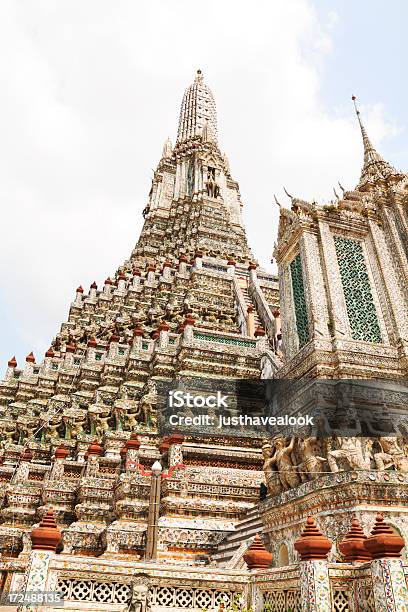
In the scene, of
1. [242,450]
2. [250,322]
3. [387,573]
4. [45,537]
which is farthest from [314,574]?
[250,322]

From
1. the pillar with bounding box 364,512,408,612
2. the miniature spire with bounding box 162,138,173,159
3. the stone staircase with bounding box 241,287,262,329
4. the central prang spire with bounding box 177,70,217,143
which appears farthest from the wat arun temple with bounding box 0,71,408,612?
the central prang spire with bounding box 177,70,217,143

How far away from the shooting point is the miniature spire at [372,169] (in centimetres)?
1243

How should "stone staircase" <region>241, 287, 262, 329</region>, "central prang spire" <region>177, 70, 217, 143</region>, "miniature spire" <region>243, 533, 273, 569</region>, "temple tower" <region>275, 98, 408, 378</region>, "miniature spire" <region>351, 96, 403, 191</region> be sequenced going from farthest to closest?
"central prang spire" <region>177, 70, 217, 143</region> → "stone staircase" <region>241, 287, 262, 329</region> → "miniature spire" <region>351, 96, 403, 191</region> → "temple tower" <region>275, 98, 408, 378</region> → "miniature spire" <region>243, 533, 273, 569</region>

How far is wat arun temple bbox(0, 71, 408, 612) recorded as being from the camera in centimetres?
503

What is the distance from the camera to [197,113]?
5450 centimetres

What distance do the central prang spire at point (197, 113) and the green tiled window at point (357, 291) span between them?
41.7 meters

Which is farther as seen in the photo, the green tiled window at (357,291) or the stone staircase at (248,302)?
the stone staircase at (248,302)

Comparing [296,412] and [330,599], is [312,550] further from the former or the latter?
[296,412]

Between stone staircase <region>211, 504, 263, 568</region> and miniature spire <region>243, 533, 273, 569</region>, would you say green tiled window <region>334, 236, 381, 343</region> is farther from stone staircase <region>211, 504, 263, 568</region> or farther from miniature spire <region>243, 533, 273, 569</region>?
miniature spire <region>243, 533, 273, 569</region>

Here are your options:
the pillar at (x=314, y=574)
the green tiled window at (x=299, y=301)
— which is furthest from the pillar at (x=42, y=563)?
the green tiled window at (x=299, y=301)

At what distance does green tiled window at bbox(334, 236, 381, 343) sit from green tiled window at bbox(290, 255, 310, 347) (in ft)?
2.73

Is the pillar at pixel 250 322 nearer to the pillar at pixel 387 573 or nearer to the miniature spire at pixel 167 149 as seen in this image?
the pillar at pixel 387 573

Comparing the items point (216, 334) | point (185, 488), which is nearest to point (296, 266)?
point (185, 488)

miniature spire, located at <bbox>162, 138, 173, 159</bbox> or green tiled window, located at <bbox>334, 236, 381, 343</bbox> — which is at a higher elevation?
miniature spire, located at <bbox>162, 138, 173, 159</bbox>
